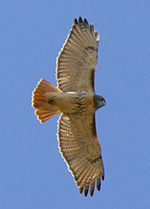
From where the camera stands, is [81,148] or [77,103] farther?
[81,148]

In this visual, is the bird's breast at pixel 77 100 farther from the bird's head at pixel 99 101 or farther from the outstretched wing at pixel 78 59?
the outstretched wing at pixel 78 59

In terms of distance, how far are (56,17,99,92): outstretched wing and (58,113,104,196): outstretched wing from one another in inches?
31.3

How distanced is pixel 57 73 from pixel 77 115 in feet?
3.71

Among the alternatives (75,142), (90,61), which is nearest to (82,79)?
(90,61)

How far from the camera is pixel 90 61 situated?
14805mm

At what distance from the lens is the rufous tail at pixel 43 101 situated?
14.7 metres

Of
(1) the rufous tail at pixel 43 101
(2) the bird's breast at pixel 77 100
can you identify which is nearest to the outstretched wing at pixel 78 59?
(2) the bird's breast at pixel 77 100

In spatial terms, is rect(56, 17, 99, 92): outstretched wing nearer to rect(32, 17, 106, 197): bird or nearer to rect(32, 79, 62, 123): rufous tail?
rect(32, 17, 106, 197): bird

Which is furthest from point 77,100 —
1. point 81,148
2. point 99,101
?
point 81,148

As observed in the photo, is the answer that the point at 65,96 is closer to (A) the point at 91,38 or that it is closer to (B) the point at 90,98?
(B) the point at 90,98

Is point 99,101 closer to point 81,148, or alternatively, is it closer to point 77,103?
point 77,103

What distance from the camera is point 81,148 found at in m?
15.3

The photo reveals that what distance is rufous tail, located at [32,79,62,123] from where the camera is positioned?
14.7m

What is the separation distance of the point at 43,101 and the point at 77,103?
81cm
